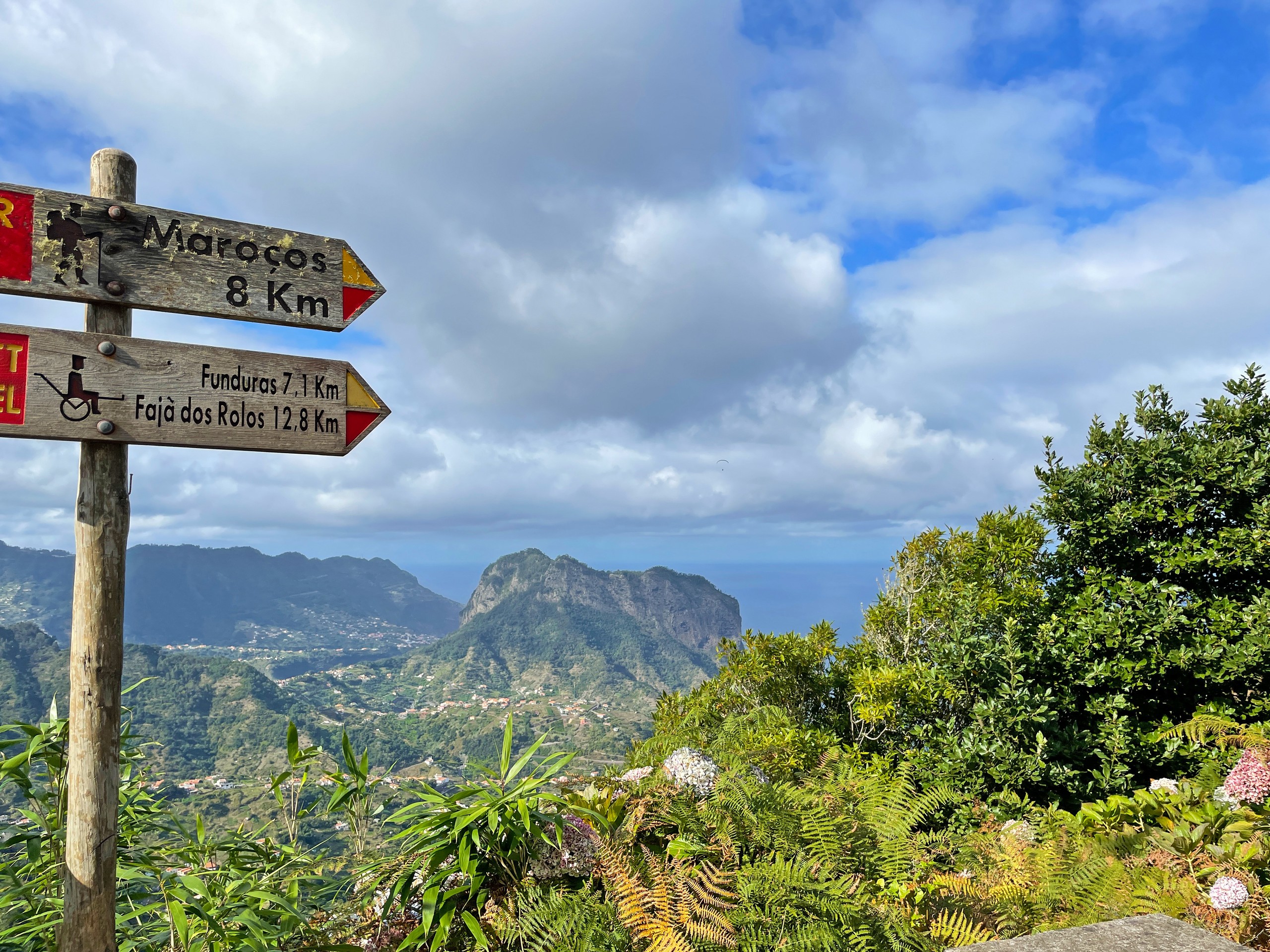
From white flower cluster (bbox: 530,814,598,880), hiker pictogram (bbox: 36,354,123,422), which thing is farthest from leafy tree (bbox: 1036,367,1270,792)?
hiker pictogram (bbox: 36,354,123,422)

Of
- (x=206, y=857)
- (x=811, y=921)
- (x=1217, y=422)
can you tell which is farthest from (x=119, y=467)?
(x=1217, y=422)

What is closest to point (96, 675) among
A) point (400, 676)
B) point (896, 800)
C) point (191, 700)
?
point (896, 800)

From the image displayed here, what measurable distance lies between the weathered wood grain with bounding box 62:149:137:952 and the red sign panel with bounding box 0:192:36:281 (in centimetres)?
25

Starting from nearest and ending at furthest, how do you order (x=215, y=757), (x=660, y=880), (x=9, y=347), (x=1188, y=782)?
(x=660, y=880) → (x=9, y=347) → (x=1188, y=782) → (x=215, y=757)

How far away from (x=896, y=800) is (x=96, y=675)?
12.1 feet

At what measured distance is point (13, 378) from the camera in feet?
8.24

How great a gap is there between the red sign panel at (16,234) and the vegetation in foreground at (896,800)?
1.95 m

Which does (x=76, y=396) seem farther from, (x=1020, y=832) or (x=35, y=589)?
(x=35, y=589)

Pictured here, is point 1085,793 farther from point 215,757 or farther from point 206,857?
point 215,757

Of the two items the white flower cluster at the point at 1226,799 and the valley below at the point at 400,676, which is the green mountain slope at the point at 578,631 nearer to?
the valley below at the point at 400,676

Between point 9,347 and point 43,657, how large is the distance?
82.6 metres

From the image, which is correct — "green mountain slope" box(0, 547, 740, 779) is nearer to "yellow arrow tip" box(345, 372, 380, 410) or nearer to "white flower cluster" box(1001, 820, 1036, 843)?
"yellow arrow tip" box(345, 372, 380, 410)

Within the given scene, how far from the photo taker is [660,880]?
229cm

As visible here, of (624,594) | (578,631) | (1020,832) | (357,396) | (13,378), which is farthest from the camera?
(624,594)
